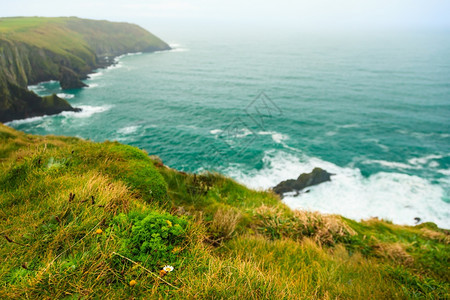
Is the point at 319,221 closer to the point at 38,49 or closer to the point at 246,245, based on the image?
the point at 246,245

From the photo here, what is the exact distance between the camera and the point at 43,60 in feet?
232

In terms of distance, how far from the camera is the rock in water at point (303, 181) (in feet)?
78.5

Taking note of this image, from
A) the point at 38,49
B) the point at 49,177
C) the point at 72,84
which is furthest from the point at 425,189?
the point at 38,49

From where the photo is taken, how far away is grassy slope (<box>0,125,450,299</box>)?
2.71 meters

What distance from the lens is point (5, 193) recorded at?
432cm

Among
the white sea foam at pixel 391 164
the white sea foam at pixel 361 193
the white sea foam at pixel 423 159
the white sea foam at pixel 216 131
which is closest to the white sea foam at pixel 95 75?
the white sea foam at pixel 216 131

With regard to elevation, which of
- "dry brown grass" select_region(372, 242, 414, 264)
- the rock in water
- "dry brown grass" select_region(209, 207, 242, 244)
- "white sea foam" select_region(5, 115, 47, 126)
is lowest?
"white sea foam" select_region(5, 115, 47, 126)

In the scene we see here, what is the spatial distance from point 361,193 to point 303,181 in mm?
5807

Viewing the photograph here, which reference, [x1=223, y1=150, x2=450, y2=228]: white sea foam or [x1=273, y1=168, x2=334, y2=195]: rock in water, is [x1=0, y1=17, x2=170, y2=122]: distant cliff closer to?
[x1=223, y1=150, x2=450, y2=228]: white sea foam

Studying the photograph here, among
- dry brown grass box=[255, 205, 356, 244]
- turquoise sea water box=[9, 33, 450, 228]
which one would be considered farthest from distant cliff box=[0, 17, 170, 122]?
dry brown grass box=[255, 205, 356, 244]

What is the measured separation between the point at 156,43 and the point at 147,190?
155232 mm

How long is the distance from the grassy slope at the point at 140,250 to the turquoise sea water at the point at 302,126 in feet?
35.7

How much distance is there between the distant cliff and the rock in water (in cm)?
4607

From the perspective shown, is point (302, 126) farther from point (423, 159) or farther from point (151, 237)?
point (151, 237)
